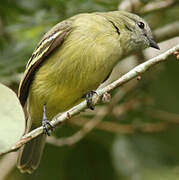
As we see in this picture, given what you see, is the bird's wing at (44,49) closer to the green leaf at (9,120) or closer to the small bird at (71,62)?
the small bird at (71,62)

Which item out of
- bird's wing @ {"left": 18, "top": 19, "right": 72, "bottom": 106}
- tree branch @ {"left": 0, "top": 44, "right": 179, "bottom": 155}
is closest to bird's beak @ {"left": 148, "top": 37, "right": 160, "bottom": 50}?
bird's wing @ {"left": 18, "top": 19, "right": 72, "bottom": 106}

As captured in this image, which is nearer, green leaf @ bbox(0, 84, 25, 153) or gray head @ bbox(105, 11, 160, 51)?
green leaf @ bbox(0, 84, 25, 153)

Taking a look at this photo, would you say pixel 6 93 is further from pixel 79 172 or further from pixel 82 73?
pixel 79 172

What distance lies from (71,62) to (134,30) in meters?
0.84

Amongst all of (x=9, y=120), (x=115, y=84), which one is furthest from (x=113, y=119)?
(x=9, y=120)

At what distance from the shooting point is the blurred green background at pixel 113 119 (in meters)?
4.73

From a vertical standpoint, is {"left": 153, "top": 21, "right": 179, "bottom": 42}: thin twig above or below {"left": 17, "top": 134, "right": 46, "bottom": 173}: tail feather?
above

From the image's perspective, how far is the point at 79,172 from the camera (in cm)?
500

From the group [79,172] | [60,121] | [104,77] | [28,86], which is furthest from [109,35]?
[79,172]

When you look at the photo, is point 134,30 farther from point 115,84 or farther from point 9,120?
point 9,120

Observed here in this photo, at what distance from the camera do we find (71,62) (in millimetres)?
3961

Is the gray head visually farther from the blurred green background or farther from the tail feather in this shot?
the tail feather

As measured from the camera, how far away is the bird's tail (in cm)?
439

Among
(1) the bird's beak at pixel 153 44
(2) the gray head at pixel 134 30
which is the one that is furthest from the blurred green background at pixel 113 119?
(1) the bird's beak at pixel 153 44
